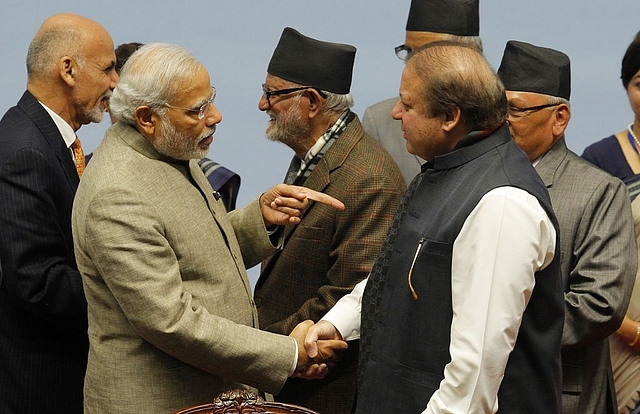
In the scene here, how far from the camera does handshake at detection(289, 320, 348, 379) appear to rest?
2795mm

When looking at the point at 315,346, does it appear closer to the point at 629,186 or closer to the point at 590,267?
the point at 590,267

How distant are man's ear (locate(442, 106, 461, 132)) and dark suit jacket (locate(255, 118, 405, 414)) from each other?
28.9 inches

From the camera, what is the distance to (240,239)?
314 cm

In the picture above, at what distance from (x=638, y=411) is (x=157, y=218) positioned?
5.28 feet

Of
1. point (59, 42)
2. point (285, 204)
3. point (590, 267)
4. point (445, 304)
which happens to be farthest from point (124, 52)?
point (445, 304)

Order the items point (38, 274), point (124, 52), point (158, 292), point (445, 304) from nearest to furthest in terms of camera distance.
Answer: point (445, 304)
point (158, 292)
point (38, 274)
point (124, 52)

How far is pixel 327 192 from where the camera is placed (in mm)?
3109

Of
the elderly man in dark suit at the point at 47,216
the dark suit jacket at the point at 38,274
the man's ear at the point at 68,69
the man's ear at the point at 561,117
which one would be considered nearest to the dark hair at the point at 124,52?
the elderly man in dark suit at the point at 47,216

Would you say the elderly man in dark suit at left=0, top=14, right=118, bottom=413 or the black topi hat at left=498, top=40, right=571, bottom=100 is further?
the black topi hat at left=498, top=40, right=571, bottom=100

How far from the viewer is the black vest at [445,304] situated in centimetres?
222

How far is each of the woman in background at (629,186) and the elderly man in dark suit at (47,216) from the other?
161cm


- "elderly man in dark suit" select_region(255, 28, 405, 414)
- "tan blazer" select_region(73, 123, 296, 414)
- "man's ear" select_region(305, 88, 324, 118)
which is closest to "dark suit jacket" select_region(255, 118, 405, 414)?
"elderly man in dark suit" select_region(255, 28, 405, 414)

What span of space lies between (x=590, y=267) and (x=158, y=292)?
117 cm

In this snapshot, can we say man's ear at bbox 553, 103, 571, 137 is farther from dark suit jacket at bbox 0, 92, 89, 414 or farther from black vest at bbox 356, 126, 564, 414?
dark suit jacket at bbox 0, 92, 89, 414
